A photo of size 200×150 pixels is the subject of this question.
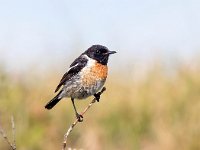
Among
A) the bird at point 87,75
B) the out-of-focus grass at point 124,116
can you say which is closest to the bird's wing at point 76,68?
the bird at point 87,75

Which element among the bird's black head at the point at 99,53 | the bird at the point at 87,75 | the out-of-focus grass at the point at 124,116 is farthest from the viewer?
the out-of-focus grass at the point at 124,116

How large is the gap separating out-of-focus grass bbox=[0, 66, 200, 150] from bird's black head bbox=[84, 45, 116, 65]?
2.88 meters

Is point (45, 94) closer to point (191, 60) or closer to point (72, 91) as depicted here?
point (191, 60)

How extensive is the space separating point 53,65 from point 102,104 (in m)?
1.22

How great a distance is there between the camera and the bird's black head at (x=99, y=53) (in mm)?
7625

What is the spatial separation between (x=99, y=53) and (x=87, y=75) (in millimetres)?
268

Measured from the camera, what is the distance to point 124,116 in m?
11.4

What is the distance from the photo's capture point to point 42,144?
435 inches

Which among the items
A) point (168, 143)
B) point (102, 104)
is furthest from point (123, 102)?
point (168, 143)

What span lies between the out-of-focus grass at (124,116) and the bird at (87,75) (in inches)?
108

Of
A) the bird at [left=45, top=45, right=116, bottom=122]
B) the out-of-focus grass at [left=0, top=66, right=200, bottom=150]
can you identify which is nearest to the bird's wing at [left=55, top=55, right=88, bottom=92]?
the bird at [left=45, top=45, right=116, bottom=122]

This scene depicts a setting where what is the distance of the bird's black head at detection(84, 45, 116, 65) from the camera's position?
7625mm

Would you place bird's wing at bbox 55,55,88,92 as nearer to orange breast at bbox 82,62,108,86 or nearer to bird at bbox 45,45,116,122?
bird at bbox 45,45,116,122

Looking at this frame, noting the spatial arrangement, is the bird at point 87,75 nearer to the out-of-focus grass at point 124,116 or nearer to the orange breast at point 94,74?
the orange breast at point 94,74
